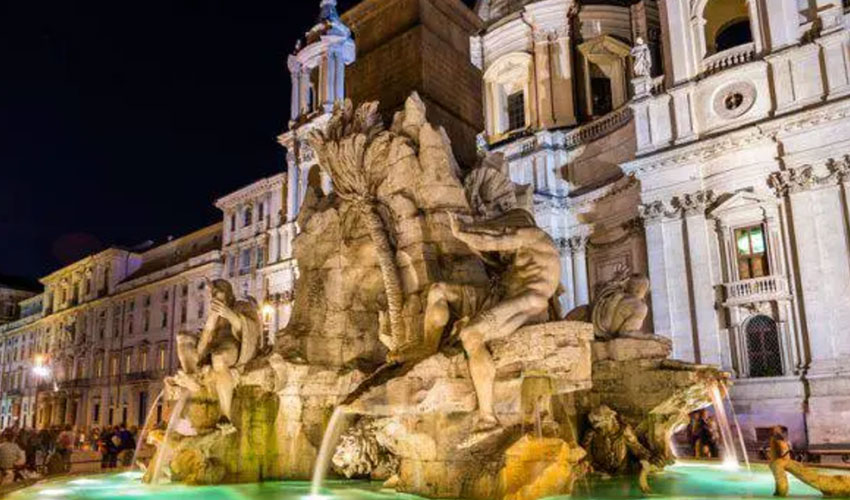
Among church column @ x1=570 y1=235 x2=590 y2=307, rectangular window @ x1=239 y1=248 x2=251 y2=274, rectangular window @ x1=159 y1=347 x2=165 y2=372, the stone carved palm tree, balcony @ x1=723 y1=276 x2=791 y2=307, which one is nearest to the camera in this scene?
the stone carved palm tree

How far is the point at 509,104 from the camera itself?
1505 inches

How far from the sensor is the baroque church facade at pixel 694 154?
37.5 ft

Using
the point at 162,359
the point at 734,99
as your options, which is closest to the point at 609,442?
the point at 734,99

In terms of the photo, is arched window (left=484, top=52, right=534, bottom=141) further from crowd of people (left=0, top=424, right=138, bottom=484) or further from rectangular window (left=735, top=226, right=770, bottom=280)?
crowd of people (left=0, top=424, right=138, bottom=484)

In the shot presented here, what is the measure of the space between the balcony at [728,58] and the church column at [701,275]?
173 inches

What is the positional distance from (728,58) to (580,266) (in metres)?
10.6

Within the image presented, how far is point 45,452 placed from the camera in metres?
19.8

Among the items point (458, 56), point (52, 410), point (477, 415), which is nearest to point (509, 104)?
point (458, 56)

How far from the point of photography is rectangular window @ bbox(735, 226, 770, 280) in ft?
74.1

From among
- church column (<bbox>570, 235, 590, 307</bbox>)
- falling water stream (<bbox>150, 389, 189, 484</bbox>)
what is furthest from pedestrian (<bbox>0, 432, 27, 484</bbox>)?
church column (<bbox>570, 235, 590, 307</bbox>)

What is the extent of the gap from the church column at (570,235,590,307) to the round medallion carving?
8533mm

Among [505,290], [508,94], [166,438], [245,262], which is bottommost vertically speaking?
[166,438]

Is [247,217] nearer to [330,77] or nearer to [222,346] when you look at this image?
[330,77]

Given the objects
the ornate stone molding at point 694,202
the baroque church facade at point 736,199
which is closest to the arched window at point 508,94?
the baroque church facade at point 736,199
